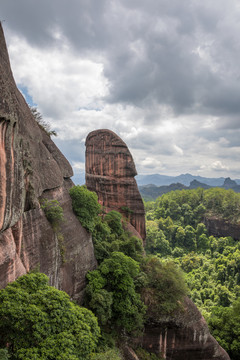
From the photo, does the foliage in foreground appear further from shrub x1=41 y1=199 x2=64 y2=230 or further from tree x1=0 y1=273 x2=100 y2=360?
shrub x1=41 y1=199 x2=64 y2=230

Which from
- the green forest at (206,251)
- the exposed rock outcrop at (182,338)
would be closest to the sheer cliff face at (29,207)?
the exposed rock outcrop at (182,338)

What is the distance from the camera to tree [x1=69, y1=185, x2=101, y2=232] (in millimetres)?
17797

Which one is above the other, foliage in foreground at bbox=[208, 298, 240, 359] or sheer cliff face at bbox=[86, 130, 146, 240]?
sheer cliff face at bbox=[86, 130, 146, 240]

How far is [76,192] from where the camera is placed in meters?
18.6

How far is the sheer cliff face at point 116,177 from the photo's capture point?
3119 cm

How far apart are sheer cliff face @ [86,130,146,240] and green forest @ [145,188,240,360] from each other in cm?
1491

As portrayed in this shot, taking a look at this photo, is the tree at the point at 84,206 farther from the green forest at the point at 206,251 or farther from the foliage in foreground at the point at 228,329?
the green forest at the point at 206,251

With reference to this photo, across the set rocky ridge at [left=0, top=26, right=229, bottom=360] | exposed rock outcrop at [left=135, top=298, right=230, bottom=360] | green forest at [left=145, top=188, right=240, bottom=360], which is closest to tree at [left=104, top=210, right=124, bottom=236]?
rocky ridge at [left=0, top=26, right=229, bottom=360]

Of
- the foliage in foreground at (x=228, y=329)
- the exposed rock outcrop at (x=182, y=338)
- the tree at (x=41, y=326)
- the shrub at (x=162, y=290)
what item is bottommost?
the foliage in foreground at (x=228, y=329)

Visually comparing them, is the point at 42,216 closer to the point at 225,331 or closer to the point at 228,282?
the point at 225,331

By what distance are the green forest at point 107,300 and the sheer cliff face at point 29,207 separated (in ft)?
2.83

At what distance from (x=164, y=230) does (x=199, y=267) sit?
15929 mm

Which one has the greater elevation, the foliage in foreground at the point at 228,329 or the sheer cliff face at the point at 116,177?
the sheer cliff face at the point at 116,177

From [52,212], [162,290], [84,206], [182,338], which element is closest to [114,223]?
[84,206]
